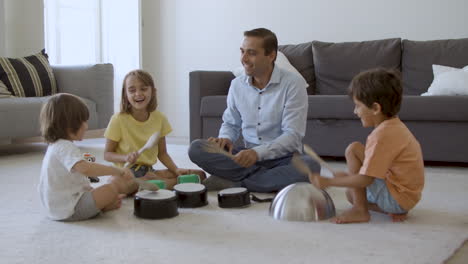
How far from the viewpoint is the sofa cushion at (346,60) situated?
3.88 metres

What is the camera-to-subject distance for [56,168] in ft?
5.77

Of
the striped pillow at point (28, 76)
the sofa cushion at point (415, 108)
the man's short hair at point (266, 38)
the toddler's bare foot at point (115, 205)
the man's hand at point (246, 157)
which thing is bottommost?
the toddler's bare foot at point (115, 205)

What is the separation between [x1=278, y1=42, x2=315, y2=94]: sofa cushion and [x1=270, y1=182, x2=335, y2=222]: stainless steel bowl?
92.1 inches

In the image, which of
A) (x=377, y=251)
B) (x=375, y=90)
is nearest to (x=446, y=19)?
(x=375, y=90)

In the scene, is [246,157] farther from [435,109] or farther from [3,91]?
[3,91]

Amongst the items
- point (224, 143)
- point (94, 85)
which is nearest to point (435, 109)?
point (224, 143)

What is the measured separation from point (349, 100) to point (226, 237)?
6.30ft

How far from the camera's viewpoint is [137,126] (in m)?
2.35

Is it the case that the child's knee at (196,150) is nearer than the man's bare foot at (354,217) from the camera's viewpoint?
No

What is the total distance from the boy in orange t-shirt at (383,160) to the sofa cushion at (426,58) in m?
2.12

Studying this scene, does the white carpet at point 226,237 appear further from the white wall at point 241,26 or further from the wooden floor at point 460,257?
the white wall at point 241,26

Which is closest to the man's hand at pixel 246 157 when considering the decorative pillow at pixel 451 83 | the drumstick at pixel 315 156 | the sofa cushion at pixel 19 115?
the drumstick at pixel 315 156

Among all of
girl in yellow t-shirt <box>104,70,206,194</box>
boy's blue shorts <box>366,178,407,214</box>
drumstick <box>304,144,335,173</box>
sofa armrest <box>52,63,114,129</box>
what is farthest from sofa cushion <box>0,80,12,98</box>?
boy's blue shorts <box>366,178,407,214</box>

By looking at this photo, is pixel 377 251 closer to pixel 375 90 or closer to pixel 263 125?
pixel 375 90
